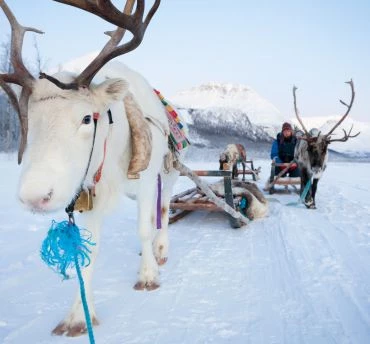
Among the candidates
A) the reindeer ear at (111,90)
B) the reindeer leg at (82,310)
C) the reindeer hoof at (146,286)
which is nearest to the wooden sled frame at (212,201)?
the reindeer hoof at (146,286)

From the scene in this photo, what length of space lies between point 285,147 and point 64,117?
971 cm

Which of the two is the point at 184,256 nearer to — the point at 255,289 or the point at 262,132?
the point at 255,289

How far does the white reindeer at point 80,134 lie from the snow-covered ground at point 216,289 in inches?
10.7

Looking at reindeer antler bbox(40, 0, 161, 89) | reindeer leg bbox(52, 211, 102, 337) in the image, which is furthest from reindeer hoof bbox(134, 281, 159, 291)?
reindeer antler bbox(40, 0, 161, 89)

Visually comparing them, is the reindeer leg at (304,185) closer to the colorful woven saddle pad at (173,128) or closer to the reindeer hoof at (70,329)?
the colorful woven saddle pad at (173,128)

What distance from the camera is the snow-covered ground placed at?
2557mm

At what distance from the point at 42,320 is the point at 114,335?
61 centimetres

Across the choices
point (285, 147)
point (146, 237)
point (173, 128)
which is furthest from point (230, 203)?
point (285, 147)

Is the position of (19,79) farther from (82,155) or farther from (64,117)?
(82,155)

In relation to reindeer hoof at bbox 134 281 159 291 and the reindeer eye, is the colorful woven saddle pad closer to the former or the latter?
reindeer hoof at bbox 134 281 159 291

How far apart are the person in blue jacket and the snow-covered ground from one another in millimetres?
5341

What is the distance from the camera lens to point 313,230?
545cm

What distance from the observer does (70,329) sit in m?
2.61

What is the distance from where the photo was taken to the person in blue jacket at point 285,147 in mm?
10773
